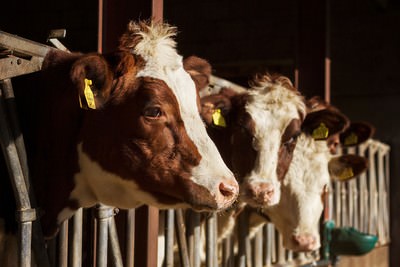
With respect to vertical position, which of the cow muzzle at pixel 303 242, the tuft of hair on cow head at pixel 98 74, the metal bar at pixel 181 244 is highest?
the tuft of hair on cow head at pixel 98 74

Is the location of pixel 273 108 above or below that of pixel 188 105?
above

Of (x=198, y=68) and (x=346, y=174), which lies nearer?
(x=198, y=68)

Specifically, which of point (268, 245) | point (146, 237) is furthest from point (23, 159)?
point (268, 245)

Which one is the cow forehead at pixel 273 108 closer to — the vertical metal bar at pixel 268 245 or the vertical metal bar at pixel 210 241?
the vertical metal bar at pixel 210 241

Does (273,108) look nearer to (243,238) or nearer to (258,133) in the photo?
(258,133)

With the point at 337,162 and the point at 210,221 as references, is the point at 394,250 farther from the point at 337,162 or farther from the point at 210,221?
the point at 210,221

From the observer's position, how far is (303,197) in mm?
5359

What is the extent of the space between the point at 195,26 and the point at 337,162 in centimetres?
525

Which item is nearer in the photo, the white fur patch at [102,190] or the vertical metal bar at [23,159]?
the vertical metal bar at [23,159]

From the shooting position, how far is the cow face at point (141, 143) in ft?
9.88

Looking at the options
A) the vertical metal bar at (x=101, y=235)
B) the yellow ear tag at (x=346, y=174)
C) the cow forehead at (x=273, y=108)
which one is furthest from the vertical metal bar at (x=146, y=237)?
the yellow ear tag at (x=346, y=174)

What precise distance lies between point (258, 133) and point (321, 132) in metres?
0.85

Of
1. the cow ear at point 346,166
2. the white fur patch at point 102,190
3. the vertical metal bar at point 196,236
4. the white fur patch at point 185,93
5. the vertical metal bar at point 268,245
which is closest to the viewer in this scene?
the white fur patch at point 185,93

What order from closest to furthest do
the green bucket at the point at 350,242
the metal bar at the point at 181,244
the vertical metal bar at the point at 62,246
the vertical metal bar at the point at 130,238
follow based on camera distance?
the vertical metal bar at the point at 62,246
the vertical metal bar at the point at 130,238
the metal bar at the point at 181,244
the green bucket at the point at 350,242
